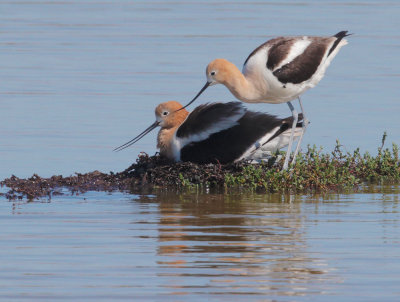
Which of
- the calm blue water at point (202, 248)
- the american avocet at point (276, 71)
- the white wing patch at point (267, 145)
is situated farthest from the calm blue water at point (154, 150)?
the american avocet at point (276, 71)

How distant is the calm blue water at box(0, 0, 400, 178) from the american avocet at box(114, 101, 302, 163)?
1.30m

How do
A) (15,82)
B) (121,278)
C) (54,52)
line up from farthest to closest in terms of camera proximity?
(54,52) → (15,82) → (121,278)

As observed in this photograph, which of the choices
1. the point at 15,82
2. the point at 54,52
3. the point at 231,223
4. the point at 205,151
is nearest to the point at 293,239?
the point at 231,223

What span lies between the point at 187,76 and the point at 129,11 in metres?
9.04

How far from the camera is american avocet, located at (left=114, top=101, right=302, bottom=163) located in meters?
12.3

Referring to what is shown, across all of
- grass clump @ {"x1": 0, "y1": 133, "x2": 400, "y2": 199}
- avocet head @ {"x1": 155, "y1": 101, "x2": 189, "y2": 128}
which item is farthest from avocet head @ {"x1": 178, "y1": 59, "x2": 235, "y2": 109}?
grass clump @ {"x1": 0, "y1": 133, "x2": 400, "y2": 199}

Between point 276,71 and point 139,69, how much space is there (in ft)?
24.9

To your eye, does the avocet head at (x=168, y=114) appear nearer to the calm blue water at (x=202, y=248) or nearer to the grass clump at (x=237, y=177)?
the grass clump at (x=237, y=177)

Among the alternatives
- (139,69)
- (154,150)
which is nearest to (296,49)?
(154,150)

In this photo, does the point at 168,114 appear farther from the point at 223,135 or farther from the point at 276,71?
the point at 276,71

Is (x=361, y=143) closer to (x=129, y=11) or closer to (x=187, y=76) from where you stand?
(x=187, y=76)

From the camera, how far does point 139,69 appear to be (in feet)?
64.3

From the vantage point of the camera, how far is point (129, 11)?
89.7ft

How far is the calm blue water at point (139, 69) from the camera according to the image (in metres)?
14.6
